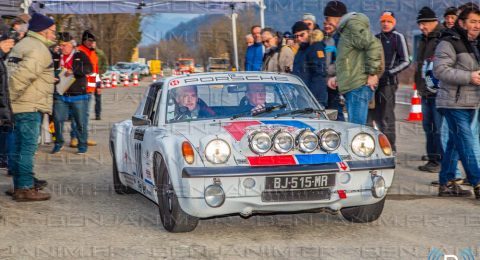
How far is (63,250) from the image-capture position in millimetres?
5234

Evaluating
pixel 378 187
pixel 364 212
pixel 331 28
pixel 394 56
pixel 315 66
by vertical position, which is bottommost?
pixel 364 212

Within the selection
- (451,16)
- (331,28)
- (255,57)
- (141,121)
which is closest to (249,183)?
(141,121)

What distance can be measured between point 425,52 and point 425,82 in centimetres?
45

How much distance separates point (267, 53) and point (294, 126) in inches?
235

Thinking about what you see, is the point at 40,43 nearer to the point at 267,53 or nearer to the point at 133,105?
the point at 267,53

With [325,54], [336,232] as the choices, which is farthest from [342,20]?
[336,232]

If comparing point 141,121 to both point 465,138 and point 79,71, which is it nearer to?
point 465,138

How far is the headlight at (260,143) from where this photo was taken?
5.51 meters

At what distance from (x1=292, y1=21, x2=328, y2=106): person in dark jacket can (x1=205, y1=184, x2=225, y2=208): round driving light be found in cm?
451

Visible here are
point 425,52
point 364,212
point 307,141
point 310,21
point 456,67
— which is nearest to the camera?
point 307,141

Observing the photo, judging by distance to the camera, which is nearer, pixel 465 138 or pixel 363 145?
pixel 363 145

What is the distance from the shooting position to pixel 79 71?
37.6ft

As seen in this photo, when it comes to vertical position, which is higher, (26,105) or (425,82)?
(425,82)

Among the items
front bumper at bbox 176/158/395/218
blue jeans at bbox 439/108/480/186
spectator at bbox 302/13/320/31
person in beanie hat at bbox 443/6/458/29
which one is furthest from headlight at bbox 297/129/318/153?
spectator at bbox 302/13/320/31
